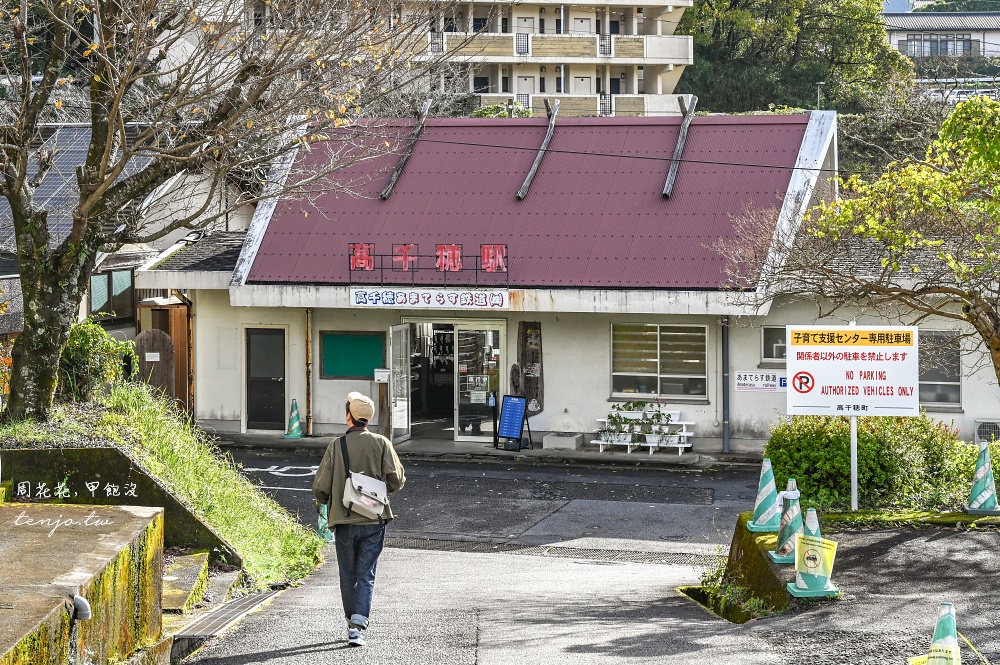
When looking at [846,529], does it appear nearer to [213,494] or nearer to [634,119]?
[213,494]

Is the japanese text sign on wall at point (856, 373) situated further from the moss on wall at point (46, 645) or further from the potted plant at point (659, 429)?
the potted plant at point (659, 429)

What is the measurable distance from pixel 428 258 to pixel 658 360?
15.7 ft


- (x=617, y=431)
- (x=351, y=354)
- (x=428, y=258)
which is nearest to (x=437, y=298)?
(x=428, y=258)

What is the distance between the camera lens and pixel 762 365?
71.8 ft

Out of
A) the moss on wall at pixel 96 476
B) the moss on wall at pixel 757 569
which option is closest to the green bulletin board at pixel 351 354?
the moss on wall at pixel 96 476

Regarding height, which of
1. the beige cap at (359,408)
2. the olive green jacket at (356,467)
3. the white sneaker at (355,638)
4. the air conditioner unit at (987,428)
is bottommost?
the white sneaker at (355,638)

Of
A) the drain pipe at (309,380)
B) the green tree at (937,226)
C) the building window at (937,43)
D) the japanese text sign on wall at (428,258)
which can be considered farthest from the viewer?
the building window at (937,43)

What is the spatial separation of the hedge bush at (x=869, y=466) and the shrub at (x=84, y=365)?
7062mm

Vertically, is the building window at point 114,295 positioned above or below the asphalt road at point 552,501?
above

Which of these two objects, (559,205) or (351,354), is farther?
(351,354)

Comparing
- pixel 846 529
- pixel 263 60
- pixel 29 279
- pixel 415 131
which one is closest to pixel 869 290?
pixel 846 529

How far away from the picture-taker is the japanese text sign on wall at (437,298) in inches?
862

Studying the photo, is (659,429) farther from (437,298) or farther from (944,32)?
(944,32)

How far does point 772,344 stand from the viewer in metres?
22.0
